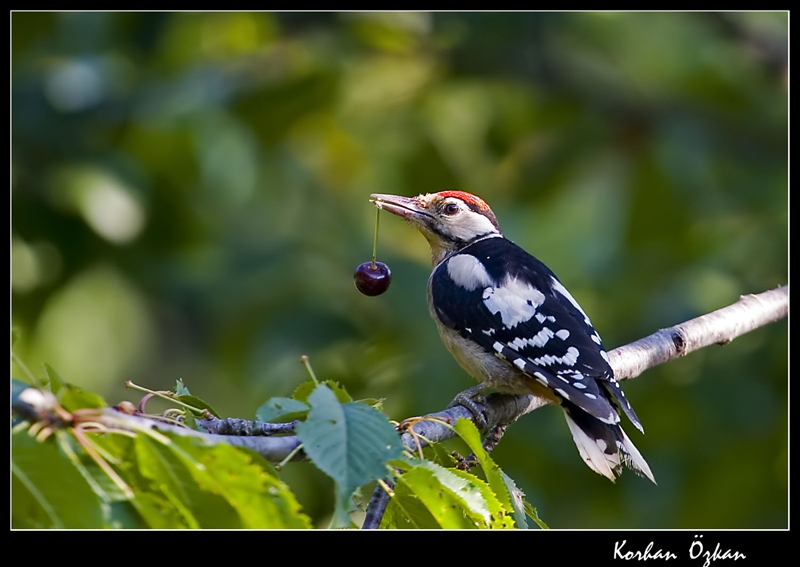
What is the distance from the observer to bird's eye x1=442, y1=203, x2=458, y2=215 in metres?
5.43

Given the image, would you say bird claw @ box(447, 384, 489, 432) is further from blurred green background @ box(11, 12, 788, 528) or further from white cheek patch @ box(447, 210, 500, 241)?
blurred green background @ box(11, 12, 788, 528)

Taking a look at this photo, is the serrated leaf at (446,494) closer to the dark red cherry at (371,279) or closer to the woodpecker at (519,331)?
the woodpecker at (519,331)

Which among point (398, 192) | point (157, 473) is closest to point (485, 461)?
point (157, 473)

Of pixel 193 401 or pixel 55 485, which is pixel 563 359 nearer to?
pixel 193 401

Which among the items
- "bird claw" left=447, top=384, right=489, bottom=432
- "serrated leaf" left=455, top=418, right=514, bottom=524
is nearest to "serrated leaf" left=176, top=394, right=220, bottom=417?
"serrated leaf" left=455, top=418, right=514, bottom=524

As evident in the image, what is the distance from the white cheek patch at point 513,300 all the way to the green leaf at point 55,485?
267 cm

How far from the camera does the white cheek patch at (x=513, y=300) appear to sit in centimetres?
439

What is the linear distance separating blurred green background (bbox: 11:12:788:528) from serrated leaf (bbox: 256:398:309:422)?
3.57 m

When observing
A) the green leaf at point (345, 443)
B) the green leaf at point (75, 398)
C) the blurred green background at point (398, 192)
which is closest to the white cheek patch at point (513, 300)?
the blurred green background at point (398, 192)

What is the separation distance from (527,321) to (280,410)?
212 cm

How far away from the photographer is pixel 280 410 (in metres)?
2.45

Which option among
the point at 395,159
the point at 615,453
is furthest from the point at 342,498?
the point at 395,159

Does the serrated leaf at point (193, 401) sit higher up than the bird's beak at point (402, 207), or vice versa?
the bird's beak at point (402, 207)

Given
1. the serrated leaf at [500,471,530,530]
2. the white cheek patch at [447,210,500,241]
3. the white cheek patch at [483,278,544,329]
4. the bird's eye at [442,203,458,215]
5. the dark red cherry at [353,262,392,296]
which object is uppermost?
the bird's eye at [442,203,458,215]
